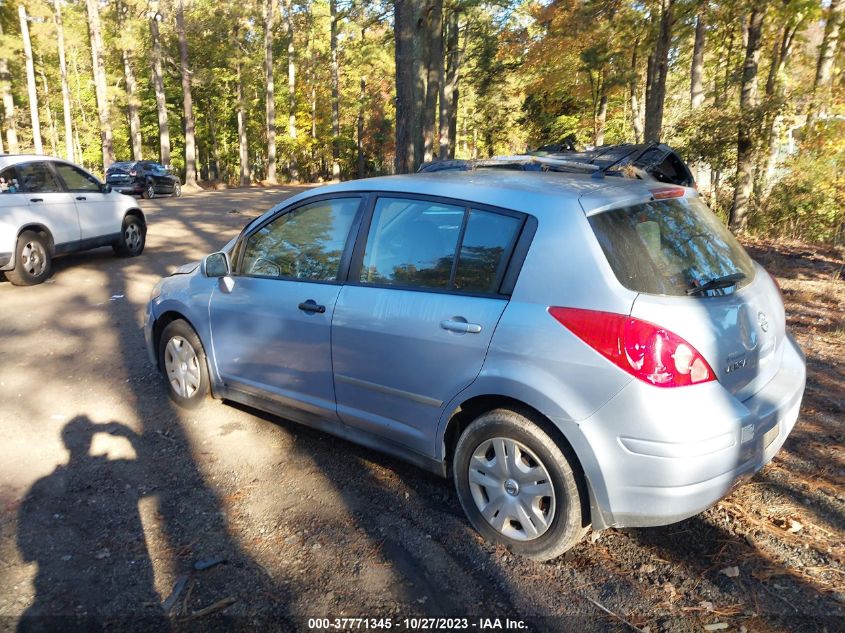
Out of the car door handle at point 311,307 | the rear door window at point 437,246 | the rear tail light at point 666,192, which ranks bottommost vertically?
the car door handle at point 311,307

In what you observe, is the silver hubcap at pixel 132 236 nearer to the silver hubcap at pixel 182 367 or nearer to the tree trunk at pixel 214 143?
the silver hubcap at pixel 182 367

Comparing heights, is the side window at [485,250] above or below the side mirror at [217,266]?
above

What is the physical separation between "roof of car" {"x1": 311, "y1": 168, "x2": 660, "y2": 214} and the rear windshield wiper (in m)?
0.55

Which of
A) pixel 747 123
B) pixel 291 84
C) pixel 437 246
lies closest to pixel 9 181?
pixel 437 246

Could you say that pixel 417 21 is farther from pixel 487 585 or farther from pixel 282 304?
pixel 487 585

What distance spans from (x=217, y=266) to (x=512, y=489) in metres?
2.63

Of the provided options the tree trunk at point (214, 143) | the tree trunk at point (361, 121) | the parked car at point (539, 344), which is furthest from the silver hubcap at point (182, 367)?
the tree trunk at point (214, 143)

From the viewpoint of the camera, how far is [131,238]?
11.4 metres

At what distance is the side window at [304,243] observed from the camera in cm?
407

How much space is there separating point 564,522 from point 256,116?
171 feet

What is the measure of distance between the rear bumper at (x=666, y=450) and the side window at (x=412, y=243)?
3.73 ft

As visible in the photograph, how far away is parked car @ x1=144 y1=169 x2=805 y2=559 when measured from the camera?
287cm

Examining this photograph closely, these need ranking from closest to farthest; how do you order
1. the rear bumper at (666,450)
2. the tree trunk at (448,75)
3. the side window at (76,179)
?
the rear bumper at (666,450) → the side window at (76,179) → the tree trunk at (448,75)

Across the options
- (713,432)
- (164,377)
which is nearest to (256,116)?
(164,377)
